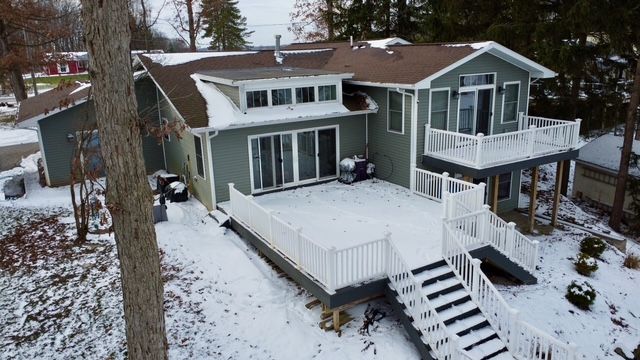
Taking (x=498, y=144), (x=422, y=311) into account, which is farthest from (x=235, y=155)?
(x=498, y=144)

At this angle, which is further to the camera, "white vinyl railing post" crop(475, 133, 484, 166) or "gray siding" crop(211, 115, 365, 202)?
"gray siding" crop(211, 115, 365, 202)

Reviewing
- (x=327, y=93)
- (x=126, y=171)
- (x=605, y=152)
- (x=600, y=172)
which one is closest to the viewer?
(x=126, y=171)

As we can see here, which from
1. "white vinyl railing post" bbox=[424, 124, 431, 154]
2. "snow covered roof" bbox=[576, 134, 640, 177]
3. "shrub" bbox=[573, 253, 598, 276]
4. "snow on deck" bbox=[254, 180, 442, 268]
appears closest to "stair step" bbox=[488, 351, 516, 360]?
"snow on deck" bbox=[254, 180, 442, 268]

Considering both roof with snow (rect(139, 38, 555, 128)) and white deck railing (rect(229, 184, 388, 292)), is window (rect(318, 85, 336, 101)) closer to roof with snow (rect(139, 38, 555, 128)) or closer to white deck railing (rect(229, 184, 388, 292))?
roof with snow (rect(139, 38, 555, 128))

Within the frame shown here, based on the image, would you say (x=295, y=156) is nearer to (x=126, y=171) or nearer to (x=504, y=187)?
(x=504, y=187)

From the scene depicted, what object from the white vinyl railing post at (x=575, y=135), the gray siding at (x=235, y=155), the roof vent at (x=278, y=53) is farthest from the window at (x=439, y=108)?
the roof vent at (x=278, y=53)

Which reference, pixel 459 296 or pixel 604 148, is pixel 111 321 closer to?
pixel 459 296
